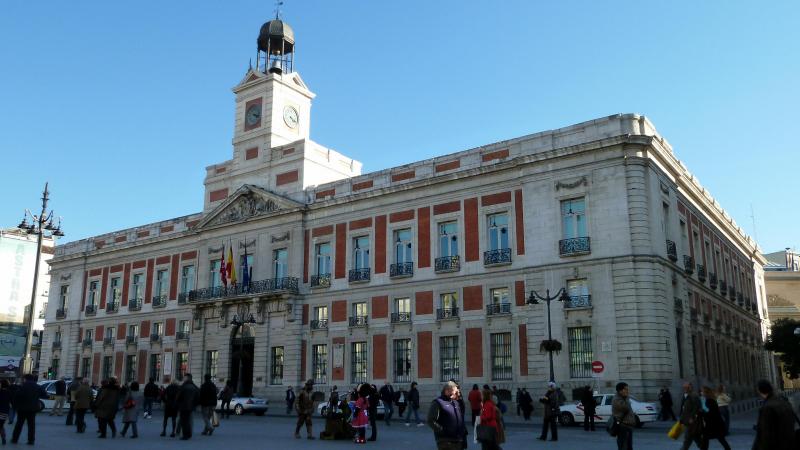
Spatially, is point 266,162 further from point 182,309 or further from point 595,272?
point 595,272

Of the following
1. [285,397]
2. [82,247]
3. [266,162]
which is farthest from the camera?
[82,247]

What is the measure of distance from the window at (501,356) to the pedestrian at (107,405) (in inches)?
717

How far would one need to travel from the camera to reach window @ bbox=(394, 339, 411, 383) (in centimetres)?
3584

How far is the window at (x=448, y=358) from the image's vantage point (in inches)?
1350

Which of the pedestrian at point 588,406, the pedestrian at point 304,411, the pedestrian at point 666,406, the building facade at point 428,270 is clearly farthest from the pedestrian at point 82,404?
the pedestrian at point 666,406

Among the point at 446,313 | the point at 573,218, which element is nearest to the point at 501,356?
→ the point at 446,313

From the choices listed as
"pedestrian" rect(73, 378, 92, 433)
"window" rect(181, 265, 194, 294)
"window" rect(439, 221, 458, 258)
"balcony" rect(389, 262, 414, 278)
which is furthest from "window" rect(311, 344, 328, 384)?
"pedestrian" rect(73, 378, 92, 433)

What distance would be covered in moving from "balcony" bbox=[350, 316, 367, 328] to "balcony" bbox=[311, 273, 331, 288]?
2.59 metres

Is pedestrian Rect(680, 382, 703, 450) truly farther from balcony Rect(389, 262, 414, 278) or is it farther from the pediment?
the pediment

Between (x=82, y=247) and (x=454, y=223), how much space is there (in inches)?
1311

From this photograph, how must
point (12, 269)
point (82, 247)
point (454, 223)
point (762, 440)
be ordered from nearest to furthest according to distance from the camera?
point (762, 440), point (454, 223), point (82, 247), point (12, 269)

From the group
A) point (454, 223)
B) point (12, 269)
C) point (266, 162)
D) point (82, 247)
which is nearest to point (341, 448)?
point (454, 223)

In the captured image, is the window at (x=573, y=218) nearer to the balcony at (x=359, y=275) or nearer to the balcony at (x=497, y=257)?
the balcony at (x=497, y=257)

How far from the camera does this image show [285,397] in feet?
129
